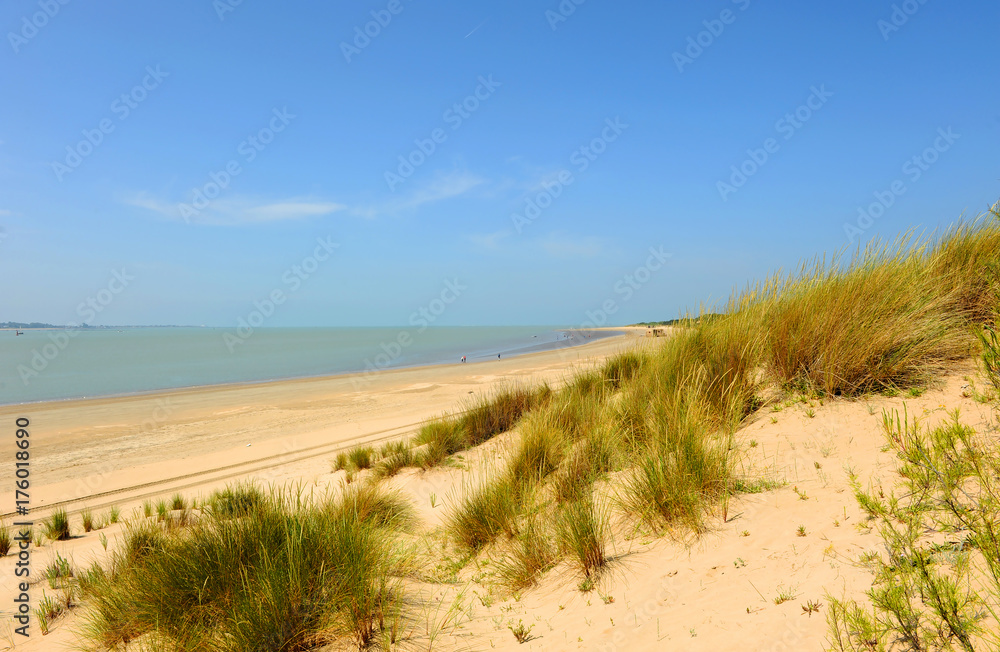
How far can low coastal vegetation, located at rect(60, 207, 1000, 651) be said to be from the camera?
8.84 feet

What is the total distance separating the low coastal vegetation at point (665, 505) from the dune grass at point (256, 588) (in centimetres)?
1

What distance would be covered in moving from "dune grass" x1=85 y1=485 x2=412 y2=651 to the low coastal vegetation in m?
0.01

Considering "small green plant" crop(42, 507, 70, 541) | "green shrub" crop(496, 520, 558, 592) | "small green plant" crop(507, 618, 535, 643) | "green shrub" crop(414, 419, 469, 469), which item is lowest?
"small green plant" crop(507, 618, 535, 643)

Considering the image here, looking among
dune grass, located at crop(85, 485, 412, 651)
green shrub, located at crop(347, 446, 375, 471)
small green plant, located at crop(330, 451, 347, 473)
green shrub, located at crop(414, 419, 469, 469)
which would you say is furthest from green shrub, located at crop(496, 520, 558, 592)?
small green plant, located at crop(330, 451, 347, 473)

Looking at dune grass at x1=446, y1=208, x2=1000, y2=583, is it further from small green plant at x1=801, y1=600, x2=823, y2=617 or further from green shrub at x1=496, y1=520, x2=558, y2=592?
small green plant at x1=801, y1=600, x2=823, y2=617

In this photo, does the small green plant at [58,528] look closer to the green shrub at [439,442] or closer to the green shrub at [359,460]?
the green shrub at [359,460]

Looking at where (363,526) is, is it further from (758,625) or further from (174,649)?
(758,625)

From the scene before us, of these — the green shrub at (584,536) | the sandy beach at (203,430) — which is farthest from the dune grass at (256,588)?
the sandy beach at (203,430)

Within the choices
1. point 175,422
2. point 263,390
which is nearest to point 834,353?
point 175,422

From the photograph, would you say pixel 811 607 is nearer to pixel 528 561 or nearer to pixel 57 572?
pixel 528 561

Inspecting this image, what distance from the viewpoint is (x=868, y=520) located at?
10.4ft

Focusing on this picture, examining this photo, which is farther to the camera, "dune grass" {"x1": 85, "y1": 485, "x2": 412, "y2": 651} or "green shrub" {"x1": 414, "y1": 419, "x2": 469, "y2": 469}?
"green shrub" {"x1": 414, "y1": 419, "x2": 469, "y2": 469}

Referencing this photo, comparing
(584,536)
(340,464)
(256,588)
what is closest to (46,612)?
(256,588)

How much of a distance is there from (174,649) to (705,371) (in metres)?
5.73
